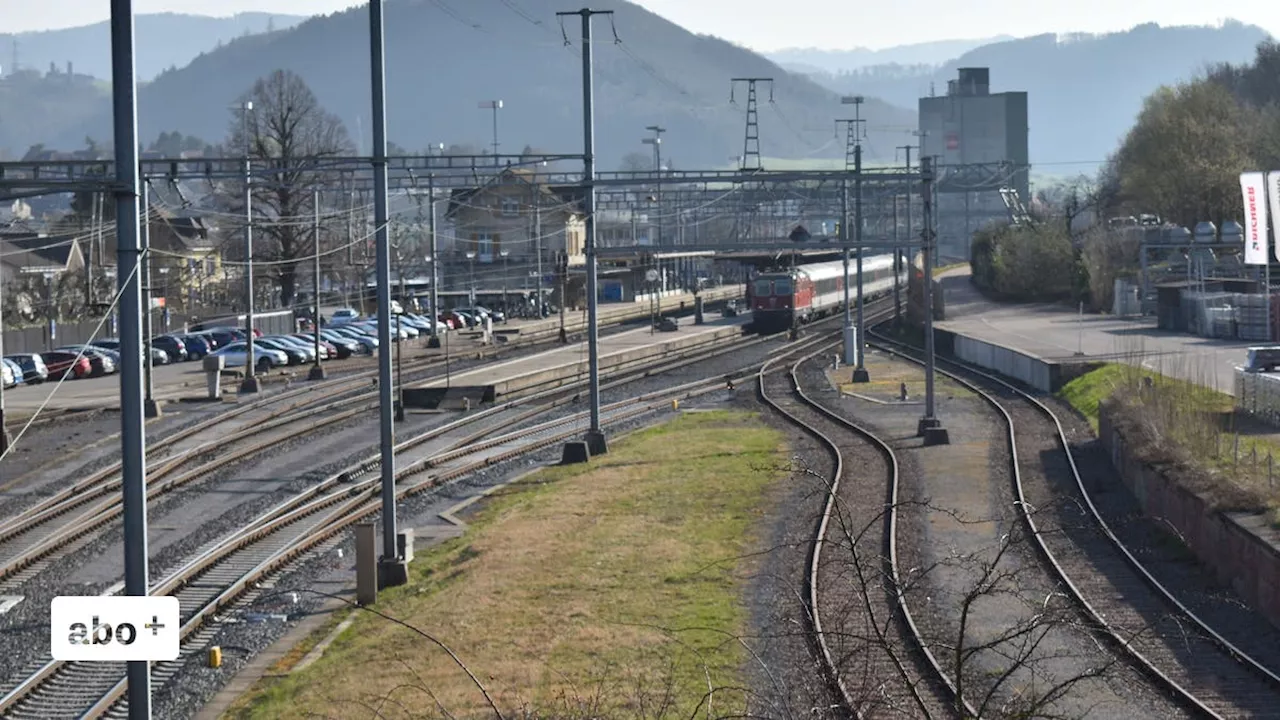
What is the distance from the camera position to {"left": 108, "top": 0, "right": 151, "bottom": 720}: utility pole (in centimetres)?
947

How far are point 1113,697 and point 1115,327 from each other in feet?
151

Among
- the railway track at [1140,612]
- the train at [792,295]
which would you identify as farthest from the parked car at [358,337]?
the railway track at [1140,612]

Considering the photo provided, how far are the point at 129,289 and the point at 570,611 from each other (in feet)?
32.0

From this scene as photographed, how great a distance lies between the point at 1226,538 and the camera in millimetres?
19203

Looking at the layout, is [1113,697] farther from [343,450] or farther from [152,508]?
[343,450]

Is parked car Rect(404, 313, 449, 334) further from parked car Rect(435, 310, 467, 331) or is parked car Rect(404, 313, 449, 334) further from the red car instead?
the red car

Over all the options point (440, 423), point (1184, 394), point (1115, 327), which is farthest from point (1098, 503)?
point (1115, 327)

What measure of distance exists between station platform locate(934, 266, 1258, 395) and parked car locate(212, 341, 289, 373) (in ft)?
78.0

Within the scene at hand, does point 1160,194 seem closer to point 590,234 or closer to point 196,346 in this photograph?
point 196,346

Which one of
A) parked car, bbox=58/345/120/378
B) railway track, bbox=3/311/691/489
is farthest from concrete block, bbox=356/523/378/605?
parked car, bbox=58/345/120/378

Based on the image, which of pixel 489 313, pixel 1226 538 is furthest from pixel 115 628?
pixel 489 313

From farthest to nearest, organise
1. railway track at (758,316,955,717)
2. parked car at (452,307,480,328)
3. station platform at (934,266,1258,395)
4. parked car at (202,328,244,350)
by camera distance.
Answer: parked car at (452,307,480,328) < parked car at (202,328,244,350) < station platform at (934,266,1258,395) < railway track at (758,316,955,717)

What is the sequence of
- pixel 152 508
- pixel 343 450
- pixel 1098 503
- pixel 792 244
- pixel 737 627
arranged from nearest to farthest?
pixel 737 627, pixel 1098 503, pixel 152 508, pixel 343 450, pixel 792 244

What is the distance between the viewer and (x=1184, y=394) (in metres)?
28.2
